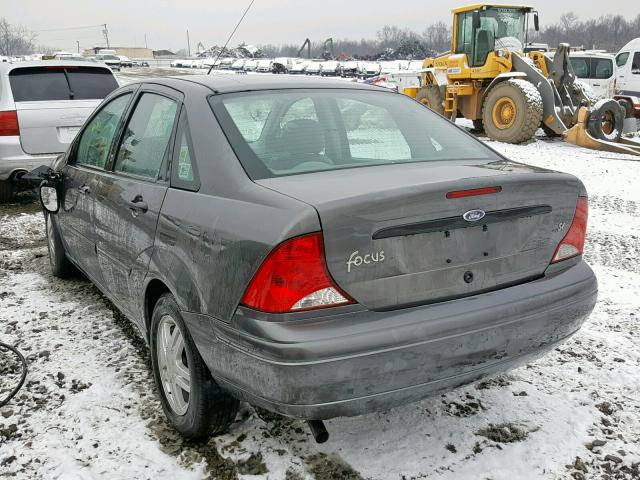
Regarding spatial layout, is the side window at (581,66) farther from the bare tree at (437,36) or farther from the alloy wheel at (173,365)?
the bare tree at (437,36)

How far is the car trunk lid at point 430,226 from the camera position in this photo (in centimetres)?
206

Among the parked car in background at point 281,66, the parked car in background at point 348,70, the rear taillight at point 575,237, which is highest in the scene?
the parked car in background at point 281,66

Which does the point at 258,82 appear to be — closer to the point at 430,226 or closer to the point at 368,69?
the point at 430,226

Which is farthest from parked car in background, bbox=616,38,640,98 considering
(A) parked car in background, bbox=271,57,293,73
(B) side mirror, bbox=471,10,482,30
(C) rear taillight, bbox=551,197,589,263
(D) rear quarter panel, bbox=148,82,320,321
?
(A) parked car in background, bbox=271,57,293,73

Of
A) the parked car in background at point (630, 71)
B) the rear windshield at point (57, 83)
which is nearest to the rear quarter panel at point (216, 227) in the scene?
the rear windshield at point (57, 83)

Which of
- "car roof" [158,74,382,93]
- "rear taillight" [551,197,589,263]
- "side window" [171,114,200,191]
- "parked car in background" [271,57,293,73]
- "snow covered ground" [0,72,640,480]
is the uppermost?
"parked car in background" [271,57,293,73]

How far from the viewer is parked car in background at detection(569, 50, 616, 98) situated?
1909 centimetres

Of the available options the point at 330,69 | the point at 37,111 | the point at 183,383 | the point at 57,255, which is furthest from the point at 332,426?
the point at 330,69

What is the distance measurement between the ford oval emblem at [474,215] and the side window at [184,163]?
3.63 ft

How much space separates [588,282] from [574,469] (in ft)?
2.64

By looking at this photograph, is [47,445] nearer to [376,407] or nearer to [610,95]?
[376,407]

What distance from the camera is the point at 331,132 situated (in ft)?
9.58

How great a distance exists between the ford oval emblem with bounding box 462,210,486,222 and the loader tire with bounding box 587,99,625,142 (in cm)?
1218

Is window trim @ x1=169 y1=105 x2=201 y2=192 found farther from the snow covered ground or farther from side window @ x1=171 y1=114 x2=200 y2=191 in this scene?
the snow covered ground
